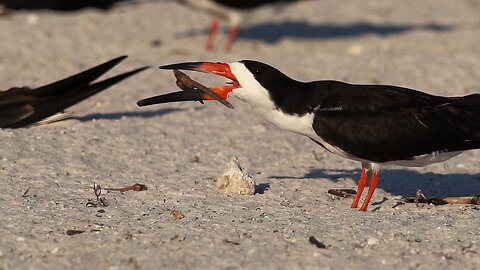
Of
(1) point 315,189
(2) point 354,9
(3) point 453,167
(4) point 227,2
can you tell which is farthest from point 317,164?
(2) point 354,9

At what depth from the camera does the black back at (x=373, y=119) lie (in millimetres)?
4219

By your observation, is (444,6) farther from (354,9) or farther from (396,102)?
(396,102)

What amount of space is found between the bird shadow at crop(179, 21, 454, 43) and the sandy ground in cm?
92

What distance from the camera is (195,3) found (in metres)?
9.88

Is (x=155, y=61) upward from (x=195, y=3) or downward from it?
downward

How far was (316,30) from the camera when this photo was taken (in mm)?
11234

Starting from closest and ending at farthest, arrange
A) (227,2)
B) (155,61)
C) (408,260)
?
(408,260) < (155,61) < (227,2)

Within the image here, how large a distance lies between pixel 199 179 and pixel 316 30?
665 centimetres

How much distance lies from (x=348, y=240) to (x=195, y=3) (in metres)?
6.59

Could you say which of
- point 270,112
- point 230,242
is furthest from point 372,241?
point 270,112

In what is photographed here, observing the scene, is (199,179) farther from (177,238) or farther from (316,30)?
(316,30)

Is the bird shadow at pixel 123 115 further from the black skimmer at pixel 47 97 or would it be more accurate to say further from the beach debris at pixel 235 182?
the beach debris at pixel 235 182

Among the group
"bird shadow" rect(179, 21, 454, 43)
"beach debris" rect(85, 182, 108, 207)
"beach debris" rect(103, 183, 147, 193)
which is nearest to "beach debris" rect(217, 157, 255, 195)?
"beach debris" rect(103, 183, 147, 193)

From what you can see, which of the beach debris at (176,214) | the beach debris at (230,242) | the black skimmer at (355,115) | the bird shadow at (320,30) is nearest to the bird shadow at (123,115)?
the black skimmer at (355,115)
